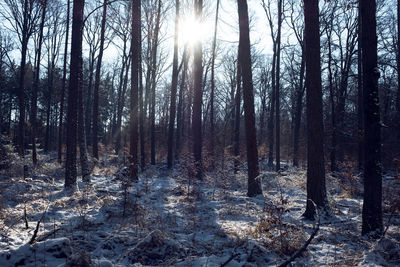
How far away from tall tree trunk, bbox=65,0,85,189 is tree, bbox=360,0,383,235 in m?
8.23

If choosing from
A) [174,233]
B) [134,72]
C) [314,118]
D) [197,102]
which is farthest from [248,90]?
[174,233]

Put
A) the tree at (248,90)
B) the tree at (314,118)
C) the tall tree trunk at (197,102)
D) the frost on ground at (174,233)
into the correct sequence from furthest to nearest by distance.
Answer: the tall tree trunk at (197,102), the tree at (248,90), the tree at (314,118), the frost on ground at (174,233)

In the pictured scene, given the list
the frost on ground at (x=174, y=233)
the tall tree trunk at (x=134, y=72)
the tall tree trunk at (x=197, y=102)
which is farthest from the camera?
the tall tree trunk at (x=197, y=102)

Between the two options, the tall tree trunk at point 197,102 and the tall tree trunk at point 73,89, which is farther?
the tall tree trunk at point 197,102

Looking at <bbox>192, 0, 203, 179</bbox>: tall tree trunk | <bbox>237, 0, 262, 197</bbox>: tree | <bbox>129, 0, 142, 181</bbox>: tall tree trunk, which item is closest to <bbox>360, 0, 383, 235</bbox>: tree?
<bbox>237, 0, 262, 197</bbox>: tree

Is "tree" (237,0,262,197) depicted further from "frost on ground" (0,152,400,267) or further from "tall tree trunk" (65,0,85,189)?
"tall tree trunk" (65,0,85,189)

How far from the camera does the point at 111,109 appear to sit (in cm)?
4209

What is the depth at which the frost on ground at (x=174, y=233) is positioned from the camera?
164 inches

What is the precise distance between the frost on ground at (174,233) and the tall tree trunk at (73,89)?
771mm

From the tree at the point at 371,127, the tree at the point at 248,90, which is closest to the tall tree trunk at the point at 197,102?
the tree at the point at 248,90

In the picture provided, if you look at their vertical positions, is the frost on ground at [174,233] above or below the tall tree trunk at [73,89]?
below

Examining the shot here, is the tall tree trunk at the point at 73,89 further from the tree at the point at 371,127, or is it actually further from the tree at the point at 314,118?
the tree at the point at 371,127

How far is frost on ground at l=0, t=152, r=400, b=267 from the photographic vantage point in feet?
13.7

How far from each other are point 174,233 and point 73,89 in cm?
629
